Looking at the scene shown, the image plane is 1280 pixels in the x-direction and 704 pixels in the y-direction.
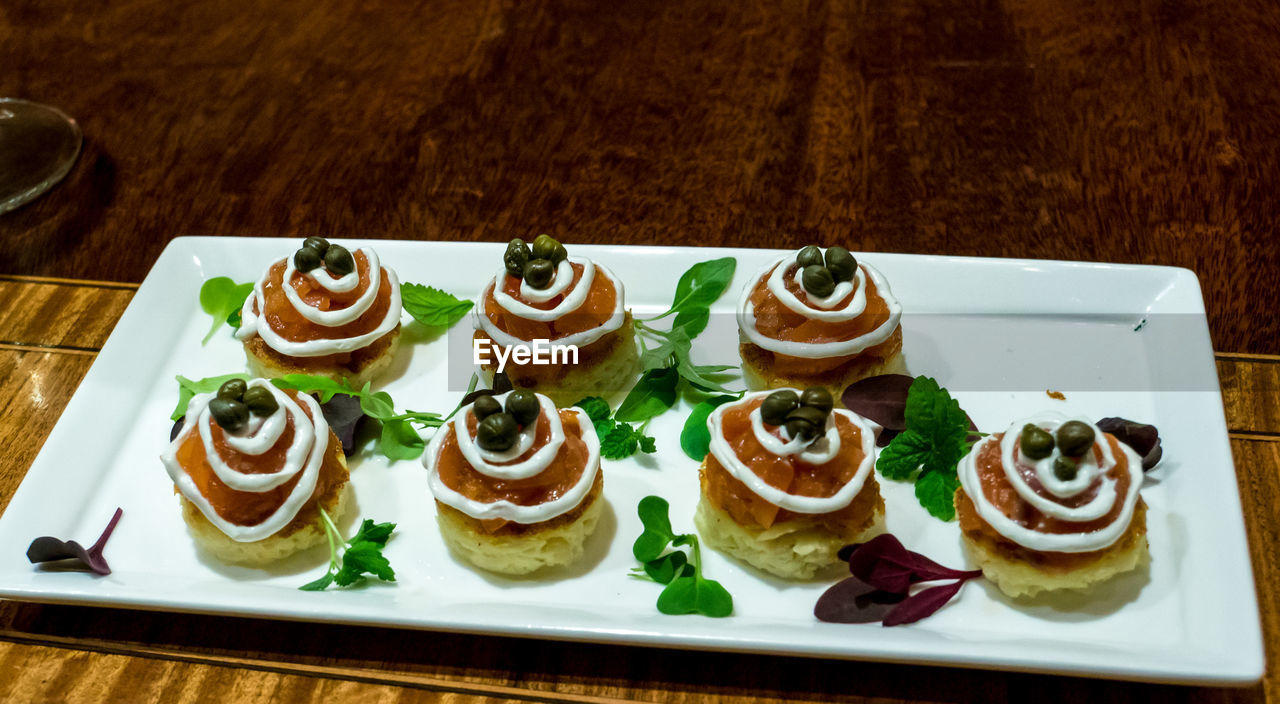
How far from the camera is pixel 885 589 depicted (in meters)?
2.42

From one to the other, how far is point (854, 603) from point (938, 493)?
453mm

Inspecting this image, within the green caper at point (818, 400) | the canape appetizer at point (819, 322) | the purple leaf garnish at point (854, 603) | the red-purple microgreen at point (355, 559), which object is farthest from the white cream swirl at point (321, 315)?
the purple leaf garnish at point (854, 603)

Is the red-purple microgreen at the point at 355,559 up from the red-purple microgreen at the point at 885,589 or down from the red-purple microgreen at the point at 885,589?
up

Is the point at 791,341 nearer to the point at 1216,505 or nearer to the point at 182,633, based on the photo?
the point at 1216,505

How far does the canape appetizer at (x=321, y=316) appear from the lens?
3.02 metres

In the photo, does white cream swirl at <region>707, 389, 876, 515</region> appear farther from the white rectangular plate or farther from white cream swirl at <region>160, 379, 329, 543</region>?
white cream swirl at <region>160, 379, 329, 543</region>

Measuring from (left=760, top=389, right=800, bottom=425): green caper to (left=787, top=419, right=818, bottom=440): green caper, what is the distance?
0.03 metres

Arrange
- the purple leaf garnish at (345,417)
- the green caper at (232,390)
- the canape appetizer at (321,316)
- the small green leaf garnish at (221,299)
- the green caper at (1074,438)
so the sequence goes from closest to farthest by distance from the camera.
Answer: the green caper at (1074,438)
the green caper at (232,390)
the purple leaf garnish at (345,417)
the canape appetizer at (321,316)
the small green leaf garnish at (221,299)

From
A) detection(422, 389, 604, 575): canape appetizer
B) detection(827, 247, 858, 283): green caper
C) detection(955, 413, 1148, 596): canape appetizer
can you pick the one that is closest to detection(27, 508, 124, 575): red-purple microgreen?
detection(422, 389, 604, 575): canape appetizer

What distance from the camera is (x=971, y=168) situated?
430 cm

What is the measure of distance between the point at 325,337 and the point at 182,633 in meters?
0.95

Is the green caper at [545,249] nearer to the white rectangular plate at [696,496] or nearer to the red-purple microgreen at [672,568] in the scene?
the white rectangular plate at [696,496]

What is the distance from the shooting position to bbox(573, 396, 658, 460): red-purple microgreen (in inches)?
114

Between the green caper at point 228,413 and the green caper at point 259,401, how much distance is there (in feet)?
0.06
